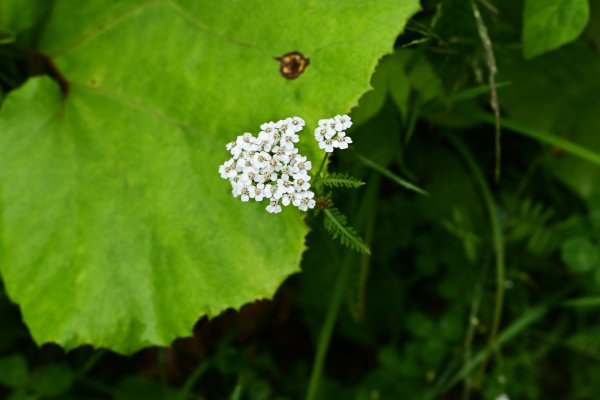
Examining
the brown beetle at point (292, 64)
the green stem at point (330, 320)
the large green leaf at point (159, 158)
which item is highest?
the brown beetle at point (292, 64)

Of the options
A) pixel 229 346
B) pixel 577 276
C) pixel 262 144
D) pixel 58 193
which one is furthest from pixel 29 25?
pixel 577 276

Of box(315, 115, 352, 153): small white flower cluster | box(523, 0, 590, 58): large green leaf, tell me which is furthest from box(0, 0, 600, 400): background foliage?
box(315, 115, 352, 153): small white flower cluster

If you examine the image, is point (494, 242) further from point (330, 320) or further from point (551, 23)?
point (551, 23)

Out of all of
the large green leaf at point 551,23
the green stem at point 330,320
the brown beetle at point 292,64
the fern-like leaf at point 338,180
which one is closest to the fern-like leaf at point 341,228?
the fern-like leaf at point 338,180

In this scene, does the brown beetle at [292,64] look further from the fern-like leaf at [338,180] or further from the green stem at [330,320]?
the green stem at [330,320]

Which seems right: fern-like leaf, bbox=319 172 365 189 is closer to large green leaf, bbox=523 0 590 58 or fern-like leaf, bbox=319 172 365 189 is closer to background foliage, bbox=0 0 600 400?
background foliage, bbox=0 0 600 400

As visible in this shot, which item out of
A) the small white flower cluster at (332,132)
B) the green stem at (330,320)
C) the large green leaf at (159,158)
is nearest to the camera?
the small white flower cluster at (332,132)
